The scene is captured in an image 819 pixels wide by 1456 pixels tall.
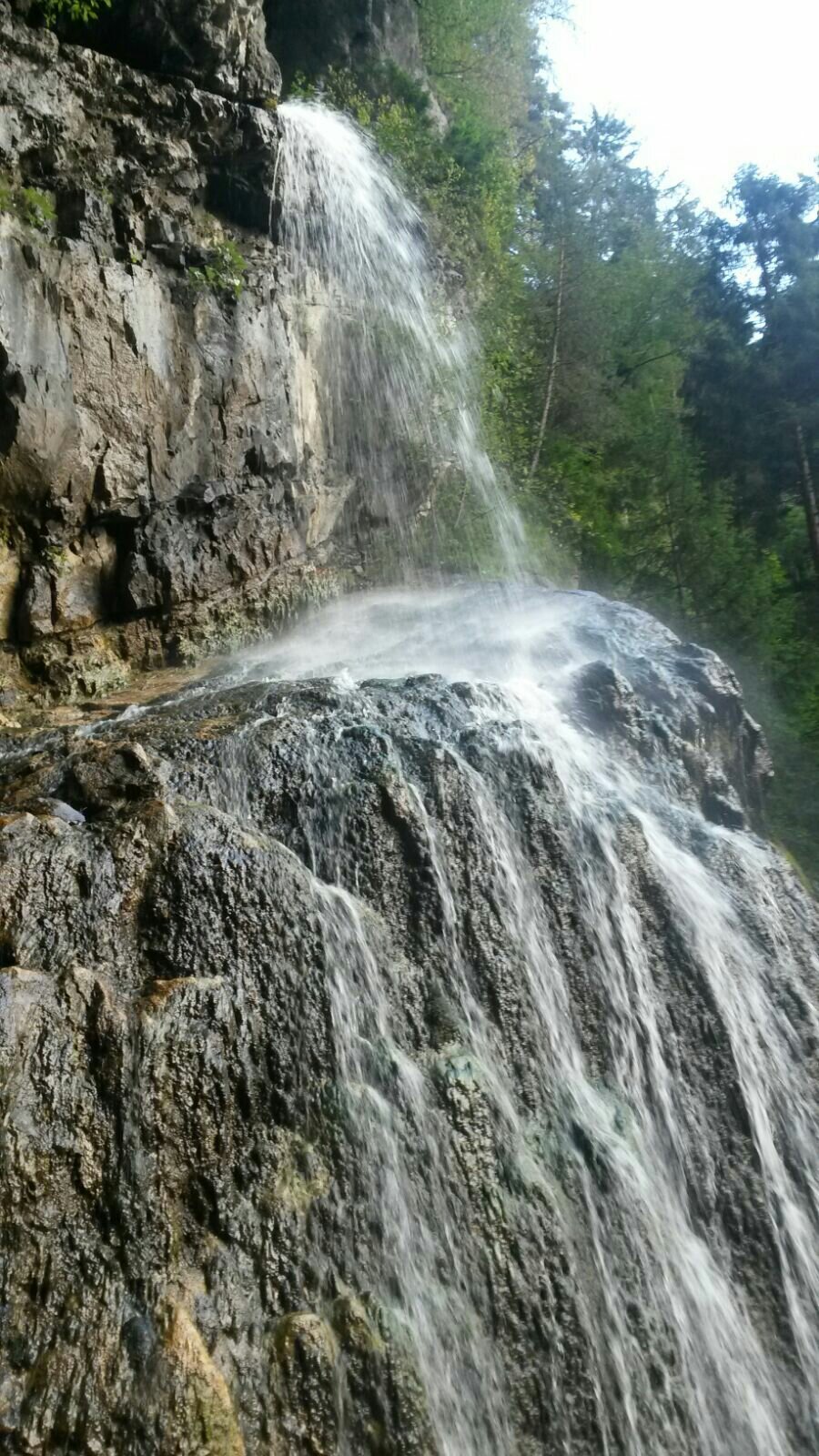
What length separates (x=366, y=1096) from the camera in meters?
5.11

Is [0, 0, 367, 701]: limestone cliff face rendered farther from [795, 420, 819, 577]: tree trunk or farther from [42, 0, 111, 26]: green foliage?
[795, 420, 819, 577]: tree trunk

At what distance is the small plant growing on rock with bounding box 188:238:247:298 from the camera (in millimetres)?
10625

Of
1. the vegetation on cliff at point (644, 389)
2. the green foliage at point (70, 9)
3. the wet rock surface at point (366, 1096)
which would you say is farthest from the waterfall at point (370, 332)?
the wet rock surface at point (366, 1096)

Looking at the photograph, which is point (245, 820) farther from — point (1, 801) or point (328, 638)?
point (328, 638)

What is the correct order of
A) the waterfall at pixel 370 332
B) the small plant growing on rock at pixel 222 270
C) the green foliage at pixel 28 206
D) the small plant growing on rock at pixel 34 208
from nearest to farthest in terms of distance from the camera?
the green foliage at pixel 28 206 < the small plant growing on rock at pixel 34 208 < the small plant growing on rock at pixel 222 270 < the waterfall at pixel 370 332

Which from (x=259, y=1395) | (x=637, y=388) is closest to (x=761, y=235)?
(x=637, y=388)

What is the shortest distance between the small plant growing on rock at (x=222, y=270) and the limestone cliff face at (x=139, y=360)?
0.05m

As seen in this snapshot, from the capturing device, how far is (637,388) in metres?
21.6

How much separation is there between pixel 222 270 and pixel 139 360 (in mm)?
1582

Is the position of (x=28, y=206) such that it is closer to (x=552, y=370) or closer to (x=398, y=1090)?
(x=398, y=1090)

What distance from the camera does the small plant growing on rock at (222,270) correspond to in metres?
10.6

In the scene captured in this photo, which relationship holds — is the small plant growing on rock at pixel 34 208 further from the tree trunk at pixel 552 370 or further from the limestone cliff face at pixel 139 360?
the tree trunk at pixel 552 370

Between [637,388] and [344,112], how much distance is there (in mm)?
9308

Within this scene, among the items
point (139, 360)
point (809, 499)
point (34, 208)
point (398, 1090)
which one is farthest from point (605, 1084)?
point (809, 499)
